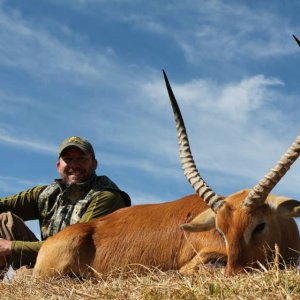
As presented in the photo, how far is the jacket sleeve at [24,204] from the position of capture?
979cm

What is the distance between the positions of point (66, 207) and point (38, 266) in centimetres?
120

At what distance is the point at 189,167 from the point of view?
Result: 301 inches

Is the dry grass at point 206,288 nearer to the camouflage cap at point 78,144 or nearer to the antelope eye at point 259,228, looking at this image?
the antelope eye at point 259,228

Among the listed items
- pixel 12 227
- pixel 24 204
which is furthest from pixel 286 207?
pixel 24 204

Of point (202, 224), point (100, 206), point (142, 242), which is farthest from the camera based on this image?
point (100, 206)

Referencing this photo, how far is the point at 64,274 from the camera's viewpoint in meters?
7.94

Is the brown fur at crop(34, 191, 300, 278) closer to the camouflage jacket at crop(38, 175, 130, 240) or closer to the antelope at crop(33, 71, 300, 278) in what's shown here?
the antelope at crop(33, 71, 300, 278)

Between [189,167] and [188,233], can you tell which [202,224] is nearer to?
[188,233]

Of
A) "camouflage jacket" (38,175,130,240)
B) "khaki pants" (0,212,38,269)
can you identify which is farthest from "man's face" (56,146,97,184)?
"khaki pants" (0,212,38,269)

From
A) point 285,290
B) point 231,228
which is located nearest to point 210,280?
point 285,290

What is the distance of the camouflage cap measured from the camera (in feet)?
30.6

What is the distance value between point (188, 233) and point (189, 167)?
77 centimetres

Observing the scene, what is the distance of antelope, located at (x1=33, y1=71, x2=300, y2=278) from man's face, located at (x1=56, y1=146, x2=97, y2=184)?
1.11 metres

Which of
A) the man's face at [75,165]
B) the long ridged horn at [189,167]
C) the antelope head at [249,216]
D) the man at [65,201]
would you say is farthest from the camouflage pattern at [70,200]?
the antelope head at [249,216]
